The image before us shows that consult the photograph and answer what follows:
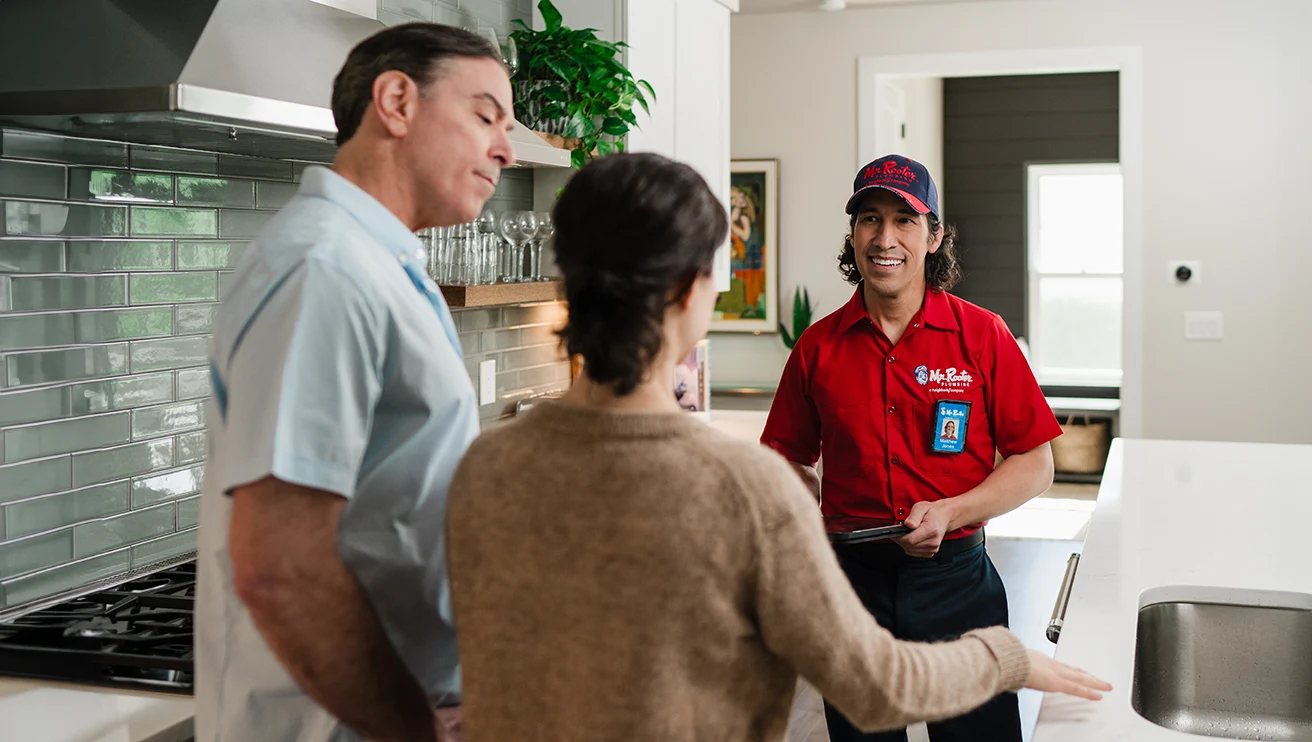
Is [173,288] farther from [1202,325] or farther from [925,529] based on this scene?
[1202,325]

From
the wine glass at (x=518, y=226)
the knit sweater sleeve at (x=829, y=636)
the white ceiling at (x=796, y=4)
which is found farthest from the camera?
the white ceiling at (x=796, y=4)

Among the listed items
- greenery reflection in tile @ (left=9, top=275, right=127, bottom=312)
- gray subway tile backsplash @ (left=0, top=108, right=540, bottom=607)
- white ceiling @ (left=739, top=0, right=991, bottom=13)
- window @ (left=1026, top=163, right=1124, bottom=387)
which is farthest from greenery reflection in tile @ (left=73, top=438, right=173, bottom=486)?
window @ (left=1026, top=163, right=1124, bottom=387)

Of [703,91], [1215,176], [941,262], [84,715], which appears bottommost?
[84,715]

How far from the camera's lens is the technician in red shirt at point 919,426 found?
6.92 feet

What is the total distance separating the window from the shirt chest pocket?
7068 mm

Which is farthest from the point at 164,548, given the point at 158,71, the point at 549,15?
the point at 549,15

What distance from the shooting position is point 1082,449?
7.67 m

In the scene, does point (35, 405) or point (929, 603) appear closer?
point (35, 405)

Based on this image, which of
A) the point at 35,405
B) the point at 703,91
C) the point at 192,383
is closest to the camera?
the point at 35,405

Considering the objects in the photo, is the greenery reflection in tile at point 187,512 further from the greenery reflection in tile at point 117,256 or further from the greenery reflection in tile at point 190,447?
the greenery reflection in tile at point 117,256

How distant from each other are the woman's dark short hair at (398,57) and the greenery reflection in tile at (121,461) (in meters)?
1.03

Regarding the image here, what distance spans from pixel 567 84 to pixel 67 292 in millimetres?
1546

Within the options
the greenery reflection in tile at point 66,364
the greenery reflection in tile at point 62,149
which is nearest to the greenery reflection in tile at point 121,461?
the greenery reflection in tile at point 66,364

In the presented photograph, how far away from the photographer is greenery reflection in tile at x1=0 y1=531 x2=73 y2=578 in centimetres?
188
